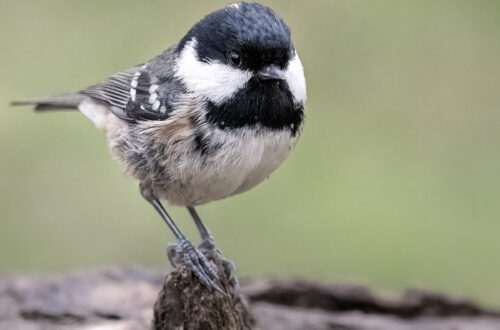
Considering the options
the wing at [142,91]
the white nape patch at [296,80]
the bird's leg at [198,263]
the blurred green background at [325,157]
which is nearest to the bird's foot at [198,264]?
the bird's leg at [198,263]

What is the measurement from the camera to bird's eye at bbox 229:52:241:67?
3732 mm

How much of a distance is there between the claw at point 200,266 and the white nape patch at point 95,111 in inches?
42.9

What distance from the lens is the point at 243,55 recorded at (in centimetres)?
371

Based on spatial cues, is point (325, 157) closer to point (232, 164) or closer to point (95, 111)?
point (95, 111)

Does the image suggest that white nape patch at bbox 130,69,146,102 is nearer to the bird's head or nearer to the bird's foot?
the bird's head

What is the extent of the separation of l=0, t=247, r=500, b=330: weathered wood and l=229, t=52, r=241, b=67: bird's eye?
103 centimetres

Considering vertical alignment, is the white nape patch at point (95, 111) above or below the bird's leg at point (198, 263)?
above

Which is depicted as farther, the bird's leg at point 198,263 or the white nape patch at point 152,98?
the white nape patch at point 152,98

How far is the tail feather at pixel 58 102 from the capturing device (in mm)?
5000

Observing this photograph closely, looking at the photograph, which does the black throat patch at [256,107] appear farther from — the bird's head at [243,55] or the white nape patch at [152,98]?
the white nape patch at [152,98]

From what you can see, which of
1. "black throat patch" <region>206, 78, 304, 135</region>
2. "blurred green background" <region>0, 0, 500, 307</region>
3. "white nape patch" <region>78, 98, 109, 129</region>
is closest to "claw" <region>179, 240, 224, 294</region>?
"black throat patch" <region>206, 78, 304, 135</region>

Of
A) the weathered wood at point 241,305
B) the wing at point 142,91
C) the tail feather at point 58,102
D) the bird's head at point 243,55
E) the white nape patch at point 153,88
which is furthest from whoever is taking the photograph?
the tail feather at point 58,102

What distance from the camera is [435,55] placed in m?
7.55

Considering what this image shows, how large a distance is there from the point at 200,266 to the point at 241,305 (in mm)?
381
